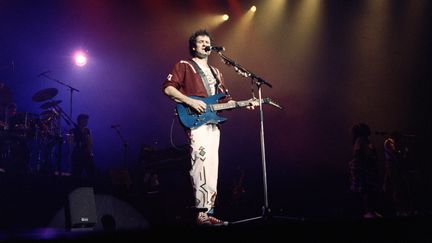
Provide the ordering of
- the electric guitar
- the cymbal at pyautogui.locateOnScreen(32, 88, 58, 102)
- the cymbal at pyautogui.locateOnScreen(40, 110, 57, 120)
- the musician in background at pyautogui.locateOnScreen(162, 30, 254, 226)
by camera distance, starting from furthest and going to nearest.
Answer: the cymbal at pyautogui.locateOnScreen(40, 110, 57, 120) → the cymbal at pyautogui.locateOnScreen(32, 88, 58, 102) → the electric guitar → the musician in background at pyautogui.locateOnScreen(162, 30, 254, 226)

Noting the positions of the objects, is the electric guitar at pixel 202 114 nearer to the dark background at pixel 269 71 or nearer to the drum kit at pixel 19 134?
the dark background at pixel 269 71

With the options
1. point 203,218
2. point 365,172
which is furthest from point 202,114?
point 365,172

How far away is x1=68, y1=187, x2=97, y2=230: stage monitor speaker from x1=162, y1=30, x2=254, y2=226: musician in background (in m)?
1.30

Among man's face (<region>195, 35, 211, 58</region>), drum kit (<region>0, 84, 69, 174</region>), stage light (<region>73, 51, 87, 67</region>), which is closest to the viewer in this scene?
man's face (<region>195, 35, 211, 58</region>)

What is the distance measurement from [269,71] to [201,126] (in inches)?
283

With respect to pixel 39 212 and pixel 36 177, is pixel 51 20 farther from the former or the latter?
pixel 39 212

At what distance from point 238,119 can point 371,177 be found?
5436mm

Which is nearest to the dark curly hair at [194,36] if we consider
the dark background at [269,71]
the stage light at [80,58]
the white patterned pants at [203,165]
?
the white patterned pants at [203,165]

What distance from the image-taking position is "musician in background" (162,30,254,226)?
4.04m

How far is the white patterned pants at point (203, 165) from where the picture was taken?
404 centimetres

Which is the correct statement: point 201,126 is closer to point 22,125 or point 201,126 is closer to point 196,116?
point 196,116

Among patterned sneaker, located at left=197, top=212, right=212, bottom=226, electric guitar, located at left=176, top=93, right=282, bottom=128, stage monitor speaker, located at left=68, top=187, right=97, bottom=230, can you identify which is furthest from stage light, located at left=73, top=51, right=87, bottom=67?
patterned sneaker, located at left=197, top=212, right=212, bottom=226

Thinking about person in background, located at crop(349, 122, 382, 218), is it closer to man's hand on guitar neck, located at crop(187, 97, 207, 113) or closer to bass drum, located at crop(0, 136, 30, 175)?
man's hand on guitar neck, located at crop(187, 97, 207, 113)

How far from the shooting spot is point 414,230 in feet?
7.07
